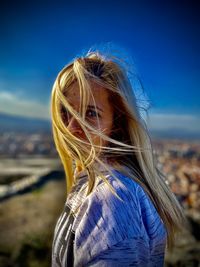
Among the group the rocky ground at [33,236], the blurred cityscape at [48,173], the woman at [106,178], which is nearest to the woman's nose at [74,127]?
the woman at [106,178]

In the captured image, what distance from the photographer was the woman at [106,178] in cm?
42

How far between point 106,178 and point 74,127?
9 cm

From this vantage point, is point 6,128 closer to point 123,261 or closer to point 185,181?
point 185,181

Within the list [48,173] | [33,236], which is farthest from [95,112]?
[48,173]

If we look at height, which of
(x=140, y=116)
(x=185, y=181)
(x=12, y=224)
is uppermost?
(x=140, y=116)

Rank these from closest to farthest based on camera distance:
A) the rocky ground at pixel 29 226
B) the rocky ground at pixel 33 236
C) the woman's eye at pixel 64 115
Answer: the woman's eye at pixel 64 115
the rocky ground at pixel 33 236
the rocky ground at pixel 29 226

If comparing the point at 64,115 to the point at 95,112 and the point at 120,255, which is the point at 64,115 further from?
the point at 120,255

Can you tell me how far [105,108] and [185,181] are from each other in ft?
8.17

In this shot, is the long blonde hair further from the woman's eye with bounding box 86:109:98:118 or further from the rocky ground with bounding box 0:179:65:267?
the rocky ground with bounding box 0:179:65:267

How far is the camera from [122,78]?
0.53m

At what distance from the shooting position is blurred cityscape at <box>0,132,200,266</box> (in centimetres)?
201

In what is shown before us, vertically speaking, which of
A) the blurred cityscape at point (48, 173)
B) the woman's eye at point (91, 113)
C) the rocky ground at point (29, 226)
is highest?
the woman's eye at point (91, 113)

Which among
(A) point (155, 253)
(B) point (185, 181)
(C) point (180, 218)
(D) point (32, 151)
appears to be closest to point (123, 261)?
(A) point (155, 253)

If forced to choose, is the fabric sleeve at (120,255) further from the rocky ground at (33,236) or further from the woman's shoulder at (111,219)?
the rocky ground at (33,236)
